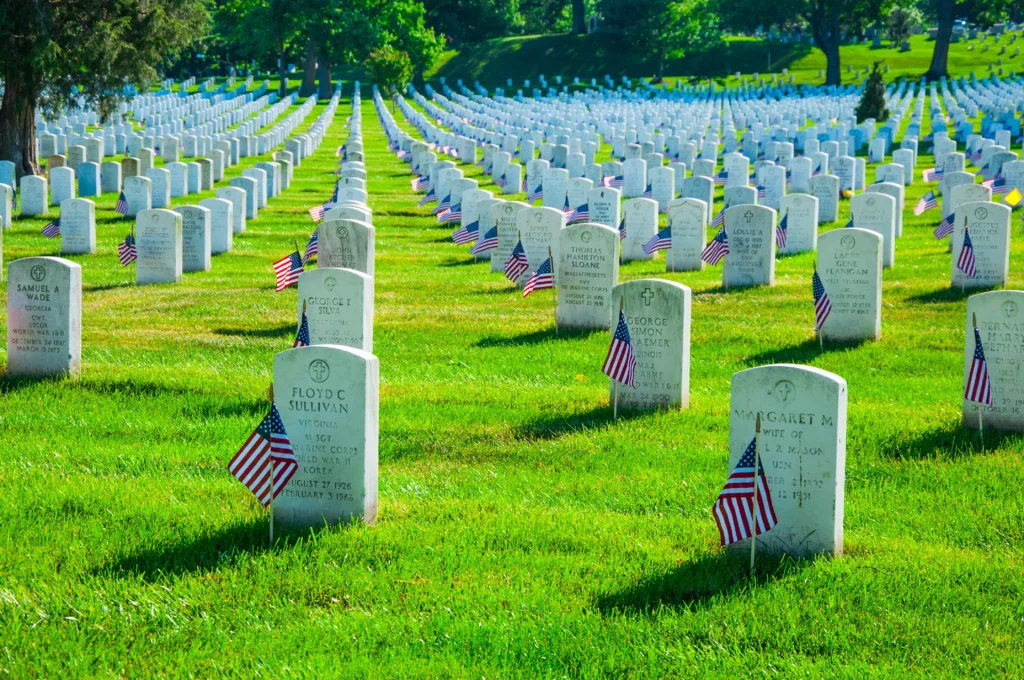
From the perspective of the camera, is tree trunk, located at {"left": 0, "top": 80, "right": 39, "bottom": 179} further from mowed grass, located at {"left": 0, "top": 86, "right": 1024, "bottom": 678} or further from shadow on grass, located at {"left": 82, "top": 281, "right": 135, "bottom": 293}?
mowed grass, located at {"left": 0, "top": 86, "right": 1024, "bottom": 678}

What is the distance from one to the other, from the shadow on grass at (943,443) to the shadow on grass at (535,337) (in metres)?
4.81

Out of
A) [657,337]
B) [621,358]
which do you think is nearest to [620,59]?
[657,337]

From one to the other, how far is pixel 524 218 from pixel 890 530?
1015 cm

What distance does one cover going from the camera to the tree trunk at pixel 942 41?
7344 centimetres

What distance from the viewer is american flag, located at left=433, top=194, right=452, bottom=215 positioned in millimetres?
26331

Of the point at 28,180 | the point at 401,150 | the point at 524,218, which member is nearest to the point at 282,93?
the point at 401,150

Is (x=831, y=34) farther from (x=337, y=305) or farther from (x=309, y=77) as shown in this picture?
(x=337, y=305)

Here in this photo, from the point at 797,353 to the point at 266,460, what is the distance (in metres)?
7.18

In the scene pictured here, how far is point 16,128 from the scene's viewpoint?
30875 millimetres

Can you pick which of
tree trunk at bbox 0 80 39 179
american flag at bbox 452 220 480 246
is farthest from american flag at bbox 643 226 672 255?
tree trunk at bbox 0 80 39 179

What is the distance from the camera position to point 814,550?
7.26 meters

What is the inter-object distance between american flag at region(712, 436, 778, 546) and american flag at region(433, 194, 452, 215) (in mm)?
19420

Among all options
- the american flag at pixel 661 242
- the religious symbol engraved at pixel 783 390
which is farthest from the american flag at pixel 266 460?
the american flag at pixel 661 242

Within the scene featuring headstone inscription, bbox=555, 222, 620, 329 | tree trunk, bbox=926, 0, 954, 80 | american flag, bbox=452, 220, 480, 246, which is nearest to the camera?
headstone inscription, bbox=555, 222, 620, 329
